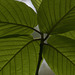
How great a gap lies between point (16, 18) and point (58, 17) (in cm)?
10

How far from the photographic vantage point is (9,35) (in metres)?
0.37

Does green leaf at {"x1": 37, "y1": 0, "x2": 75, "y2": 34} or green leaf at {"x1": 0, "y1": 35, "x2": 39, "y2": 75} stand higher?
green leaf at {"x1": 37, "y1": 0, "x2": 75, "y2": 34}

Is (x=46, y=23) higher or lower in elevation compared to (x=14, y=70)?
higher

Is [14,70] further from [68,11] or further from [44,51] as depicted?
[68,11]

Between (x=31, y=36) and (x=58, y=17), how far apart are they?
81 mm

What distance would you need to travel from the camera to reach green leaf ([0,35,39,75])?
38 centimetres

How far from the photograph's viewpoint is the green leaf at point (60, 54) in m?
0.39

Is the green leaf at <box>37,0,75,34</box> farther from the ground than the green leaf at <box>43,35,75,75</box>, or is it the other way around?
the green leaf at <box>37,0,75,34</box>

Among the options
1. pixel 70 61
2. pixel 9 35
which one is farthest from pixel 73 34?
pixel 9 35

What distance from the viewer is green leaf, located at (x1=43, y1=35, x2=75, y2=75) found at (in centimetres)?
39

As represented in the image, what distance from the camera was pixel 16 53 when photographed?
0.38 metres

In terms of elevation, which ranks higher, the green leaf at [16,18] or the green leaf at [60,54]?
the green leaf at [16,18]

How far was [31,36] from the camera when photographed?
14.8 inches

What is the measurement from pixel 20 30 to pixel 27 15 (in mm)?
40
